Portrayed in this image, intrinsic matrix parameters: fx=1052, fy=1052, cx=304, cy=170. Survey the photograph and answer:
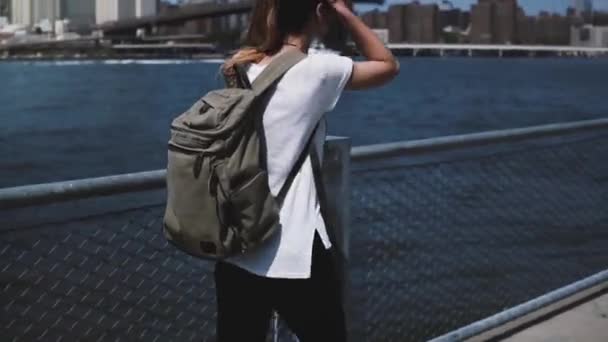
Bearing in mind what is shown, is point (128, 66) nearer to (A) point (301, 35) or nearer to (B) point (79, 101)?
(B) point (79, 101)

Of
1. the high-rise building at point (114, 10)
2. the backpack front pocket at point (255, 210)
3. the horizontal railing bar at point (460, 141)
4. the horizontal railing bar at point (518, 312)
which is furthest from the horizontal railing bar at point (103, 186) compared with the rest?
the high-rise building at point (114, 10)

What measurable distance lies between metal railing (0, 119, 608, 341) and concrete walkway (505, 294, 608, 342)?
0.28ft

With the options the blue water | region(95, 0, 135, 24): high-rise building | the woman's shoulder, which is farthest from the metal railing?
region(95, 0, 135, 24): high-rise building

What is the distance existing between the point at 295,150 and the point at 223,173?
168 millimetres

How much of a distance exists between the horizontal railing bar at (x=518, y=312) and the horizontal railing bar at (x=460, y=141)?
595 mm

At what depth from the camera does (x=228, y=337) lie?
2215mm

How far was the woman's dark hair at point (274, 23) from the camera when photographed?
81.0 inches

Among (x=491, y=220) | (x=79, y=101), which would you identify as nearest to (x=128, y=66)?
(x=79, y=101)

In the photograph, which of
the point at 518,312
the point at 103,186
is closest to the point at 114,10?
the point at 518,312

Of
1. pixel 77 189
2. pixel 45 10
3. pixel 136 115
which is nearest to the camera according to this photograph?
pixel 77 189

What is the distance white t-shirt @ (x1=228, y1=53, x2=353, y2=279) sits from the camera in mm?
2025

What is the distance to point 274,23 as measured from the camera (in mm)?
2062

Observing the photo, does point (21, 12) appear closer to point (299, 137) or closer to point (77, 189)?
point (77, 189)

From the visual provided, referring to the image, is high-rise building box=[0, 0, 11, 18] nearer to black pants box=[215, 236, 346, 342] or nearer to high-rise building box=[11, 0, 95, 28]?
high-rise building box=[11, 0, 95, 28]
